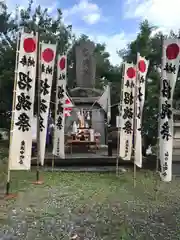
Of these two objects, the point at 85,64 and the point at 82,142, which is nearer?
the point at 82,142

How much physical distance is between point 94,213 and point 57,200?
1.24 meters

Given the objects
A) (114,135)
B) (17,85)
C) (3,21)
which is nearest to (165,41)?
(17,85)

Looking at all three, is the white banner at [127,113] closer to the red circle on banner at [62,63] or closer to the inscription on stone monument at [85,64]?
the red circle on banner at [62,63]

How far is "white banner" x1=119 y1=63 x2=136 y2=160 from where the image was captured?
33.0 feet

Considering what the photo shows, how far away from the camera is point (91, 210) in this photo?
19.7 ft

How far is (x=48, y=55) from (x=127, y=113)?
2.86 m

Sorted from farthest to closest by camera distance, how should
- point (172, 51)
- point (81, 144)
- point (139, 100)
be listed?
point (81, 144) → point (139, 100) → point (172, 51)

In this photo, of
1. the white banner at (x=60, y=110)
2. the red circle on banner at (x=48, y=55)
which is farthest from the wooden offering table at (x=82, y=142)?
the red circle on banner at (x=48, y=55)

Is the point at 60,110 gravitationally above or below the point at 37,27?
below

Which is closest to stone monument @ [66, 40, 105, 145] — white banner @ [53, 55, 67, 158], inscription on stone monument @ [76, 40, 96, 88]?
inscription on stone monument @ [76, 40, 96, 88]

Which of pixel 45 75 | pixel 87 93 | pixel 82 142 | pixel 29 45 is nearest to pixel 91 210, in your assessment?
pixel 29 45

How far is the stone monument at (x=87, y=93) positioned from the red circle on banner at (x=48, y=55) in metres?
6.93

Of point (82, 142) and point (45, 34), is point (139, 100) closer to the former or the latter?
point (82, 142)

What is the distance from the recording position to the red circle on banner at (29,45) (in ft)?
25.6
